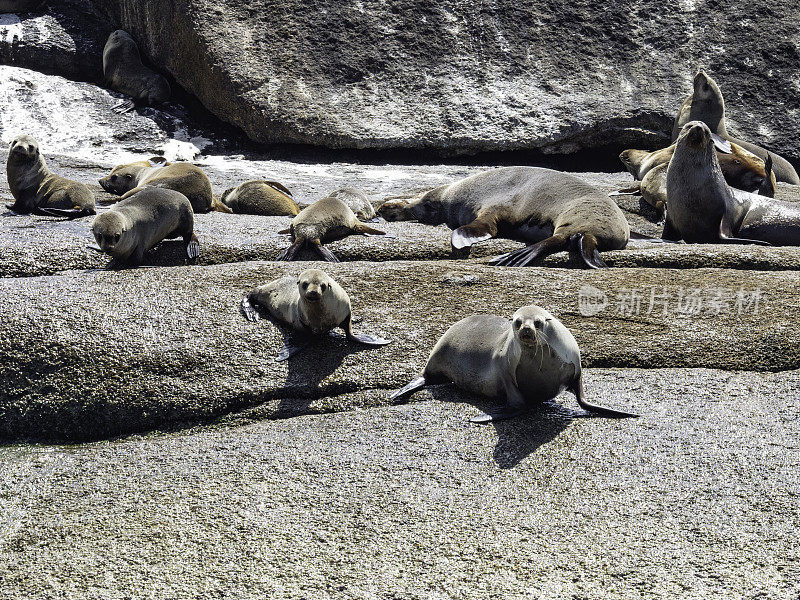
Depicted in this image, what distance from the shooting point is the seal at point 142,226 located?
18.8 ft

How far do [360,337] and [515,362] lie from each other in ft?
3.56

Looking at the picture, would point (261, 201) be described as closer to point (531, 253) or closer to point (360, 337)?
point (531, 253)

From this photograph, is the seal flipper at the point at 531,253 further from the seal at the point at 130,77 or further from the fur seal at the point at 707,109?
the seal at the point at 130,77

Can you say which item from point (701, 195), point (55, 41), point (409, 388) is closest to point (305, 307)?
point (409, 388)

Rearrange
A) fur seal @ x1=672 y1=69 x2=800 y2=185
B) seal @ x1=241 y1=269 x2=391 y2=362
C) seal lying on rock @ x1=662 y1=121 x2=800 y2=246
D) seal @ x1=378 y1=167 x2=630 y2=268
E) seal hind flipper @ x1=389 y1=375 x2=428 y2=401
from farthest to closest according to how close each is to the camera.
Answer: fur seal @ x1=672 y1=69 x2=800 y2=185, seal lying on rock @ x1=662 y1=121 x2=800 y2=246, seal @ x1=378 y1=167 x2=630 y2=268, seal @ x1=241 y1=269 x2=391 y2=362, seal hind flipper @ x1=389 y1=375 x2=428 y2=401

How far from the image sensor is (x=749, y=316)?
5039 millimetres

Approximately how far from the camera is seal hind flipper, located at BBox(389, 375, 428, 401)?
443 centimetres

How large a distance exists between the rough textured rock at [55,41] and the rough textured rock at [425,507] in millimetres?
9389

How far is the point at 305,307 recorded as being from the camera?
474 cm

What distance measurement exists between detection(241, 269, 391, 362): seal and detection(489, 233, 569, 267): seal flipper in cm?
135

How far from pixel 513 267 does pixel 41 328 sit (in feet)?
9.37

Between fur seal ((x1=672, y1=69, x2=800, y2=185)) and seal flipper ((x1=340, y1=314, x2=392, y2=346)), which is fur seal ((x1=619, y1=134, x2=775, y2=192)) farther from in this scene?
seal flipper ((x1=340, y1=314, x2=392, y2=346))

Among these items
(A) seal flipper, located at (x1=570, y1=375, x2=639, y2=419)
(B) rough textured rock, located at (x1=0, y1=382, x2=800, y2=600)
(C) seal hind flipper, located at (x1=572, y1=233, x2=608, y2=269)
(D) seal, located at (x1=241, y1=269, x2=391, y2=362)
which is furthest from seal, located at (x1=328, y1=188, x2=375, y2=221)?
(A) seal flipper, located at (x1=570, y1=375, x2=639, y2=419)

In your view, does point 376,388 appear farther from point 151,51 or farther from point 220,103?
point 151,51
